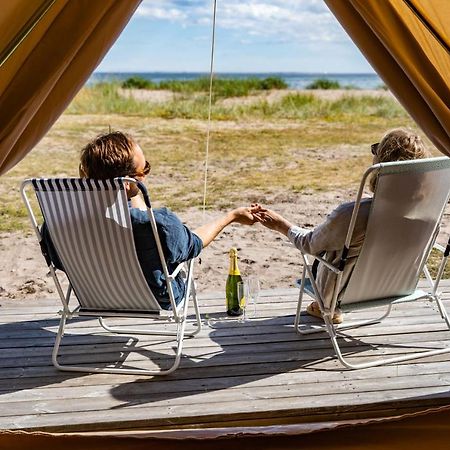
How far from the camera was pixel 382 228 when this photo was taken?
3322mm

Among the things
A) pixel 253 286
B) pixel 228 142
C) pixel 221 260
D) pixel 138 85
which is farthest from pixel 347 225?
pixel 138 85

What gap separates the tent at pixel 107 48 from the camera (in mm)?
2977

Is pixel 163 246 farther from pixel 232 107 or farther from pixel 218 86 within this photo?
pixel 218 86

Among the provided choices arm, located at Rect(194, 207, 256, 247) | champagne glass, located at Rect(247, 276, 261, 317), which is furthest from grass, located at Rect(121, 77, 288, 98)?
arm, located at Rect(194, 207, 256, 247)

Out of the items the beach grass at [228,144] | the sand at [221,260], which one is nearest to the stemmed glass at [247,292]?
the sand at [221,260]

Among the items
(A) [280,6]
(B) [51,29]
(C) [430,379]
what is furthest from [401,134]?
(A) [280,6]

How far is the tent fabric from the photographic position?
10.1 ft

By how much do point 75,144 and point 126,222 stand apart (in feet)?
34.1

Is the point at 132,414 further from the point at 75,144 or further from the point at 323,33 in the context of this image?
the point at 323,33

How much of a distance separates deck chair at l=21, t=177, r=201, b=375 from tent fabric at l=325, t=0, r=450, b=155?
3.76 ft

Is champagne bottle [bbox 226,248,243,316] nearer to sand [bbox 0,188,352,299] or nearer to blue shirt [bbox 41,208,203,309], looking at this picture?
blue shirt [bbox 41,208,203,309]

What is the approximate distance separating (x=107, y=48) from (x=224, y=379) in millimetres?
1552

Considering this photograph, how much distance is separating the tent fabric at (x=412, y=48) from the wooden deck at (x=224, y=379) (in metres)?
1.08

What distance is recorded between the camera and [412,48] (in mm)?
3102
